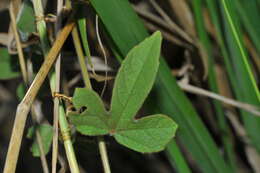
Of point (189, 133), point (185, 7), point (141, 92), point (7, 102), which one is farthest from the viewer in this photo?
point (7, 102)

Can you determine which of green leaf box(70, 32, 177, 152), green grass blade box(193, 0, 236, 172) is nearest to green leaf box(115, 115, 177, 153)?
green leaf box(70, 32, 177, 152)

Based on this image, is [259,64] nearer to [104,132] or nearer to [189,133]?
[189,133]

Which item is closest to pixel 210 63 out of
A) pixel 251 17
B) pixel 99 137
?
pixel 251 17

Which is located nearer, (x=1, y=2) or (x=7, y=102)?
(x=1, y=2)

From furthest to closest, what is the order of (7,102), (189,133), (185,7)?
(7,102)
(185,7)
(189,133)

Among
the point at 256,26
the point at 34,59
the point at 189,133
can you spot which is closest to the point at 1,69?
the point at 34,59

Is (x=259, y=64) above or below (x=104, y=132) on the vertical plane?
below

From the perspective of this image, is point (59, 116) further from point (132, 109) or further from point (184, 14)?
point (184, 14)
